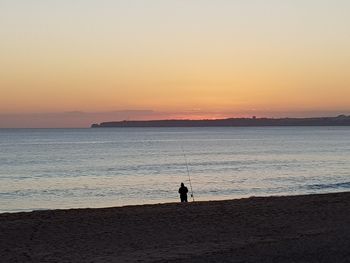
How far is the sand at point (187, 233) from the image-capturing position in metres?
11.8

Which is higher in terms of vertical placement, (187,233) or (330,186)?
(187,233)

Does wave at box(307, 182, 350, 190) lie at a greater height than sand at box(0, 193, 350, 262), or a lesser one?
lesser

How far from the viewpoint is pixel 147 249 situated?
41.4 feet

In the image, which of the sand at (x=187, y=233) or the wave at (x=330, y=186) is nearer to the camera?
the sand at (x=187, y=233)

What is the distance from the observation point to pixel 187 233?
14.2m

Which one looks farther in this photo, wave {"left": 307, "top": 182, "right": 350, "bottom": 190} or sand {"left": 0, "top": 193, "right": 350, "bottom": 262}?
wave {"left": 307, "top": 182, "right": 350, "bottom": 190}

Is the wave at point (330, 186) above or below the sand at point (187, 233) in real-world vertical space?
below

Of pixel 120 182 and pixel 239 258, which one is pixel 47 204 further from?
pixel 239 258

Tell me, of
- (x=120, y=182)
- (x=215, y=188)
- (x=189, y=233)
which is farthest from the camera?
(x=120, y=182)

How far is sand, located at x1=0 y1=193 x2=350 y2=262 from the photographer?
38.8ft

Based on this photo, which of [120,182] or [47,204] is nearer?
[47,204]

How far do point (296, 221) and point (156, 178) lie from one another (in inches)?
1164

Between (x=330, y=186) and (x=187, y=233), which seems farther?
(x=330, y=186)

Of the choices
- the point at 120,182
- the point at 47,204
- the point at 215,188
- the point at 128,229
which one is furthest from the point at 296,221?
the point at 120,182
